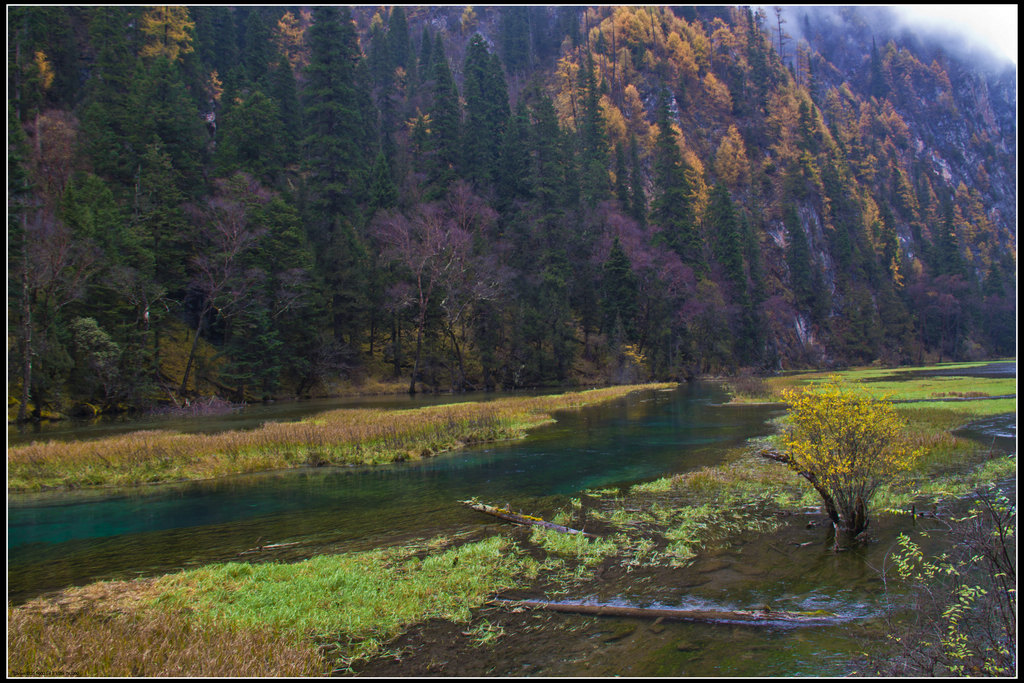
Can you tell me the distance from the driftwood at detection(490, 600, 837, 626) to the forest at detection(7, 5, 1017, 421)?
134 ft

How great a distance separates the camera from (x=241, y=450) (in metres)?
23.3

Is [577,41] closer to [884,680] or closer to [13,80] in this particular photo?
[13,80]

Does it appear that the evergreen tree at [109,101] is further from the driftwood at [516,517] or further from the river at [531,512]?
the driftwood at [516,517]

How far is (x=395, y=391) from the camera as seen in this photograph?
59.8 m

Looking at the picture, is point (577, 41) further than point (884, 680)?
Yes

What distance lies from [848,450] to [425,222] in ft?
192

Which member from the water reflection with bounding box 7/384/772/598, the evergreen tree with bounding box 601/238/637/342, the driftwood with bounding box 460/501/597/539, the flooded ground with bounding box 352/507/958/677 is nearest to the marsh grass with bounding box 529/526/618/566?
the driftwood with bounding box 460/501/597/539

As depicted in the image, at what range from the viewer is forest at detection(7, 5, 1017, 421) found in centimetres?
4459

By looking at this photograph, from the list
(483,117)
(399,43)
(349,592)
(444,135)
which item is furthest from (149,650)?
(399,43)

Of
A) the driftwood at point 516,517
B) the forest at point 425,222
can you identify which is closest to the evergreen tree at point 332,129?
the forest at point 425,222

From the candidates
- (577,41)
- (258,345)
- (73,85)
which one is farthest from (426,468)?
(577,41)

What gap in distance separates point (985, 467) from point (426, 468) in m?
Answer: 18.6

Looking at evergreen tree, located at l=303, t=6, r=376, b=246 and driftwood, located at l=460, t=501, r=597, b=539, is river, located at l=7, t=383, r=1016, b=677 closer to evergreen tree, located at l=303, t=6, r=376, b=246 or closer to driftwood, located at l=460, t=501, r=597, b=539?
driftwood, located at l=460, t=501, r=597, b=539

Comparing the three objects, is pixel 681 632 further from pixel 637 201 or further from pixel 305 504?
pixel 637 201
